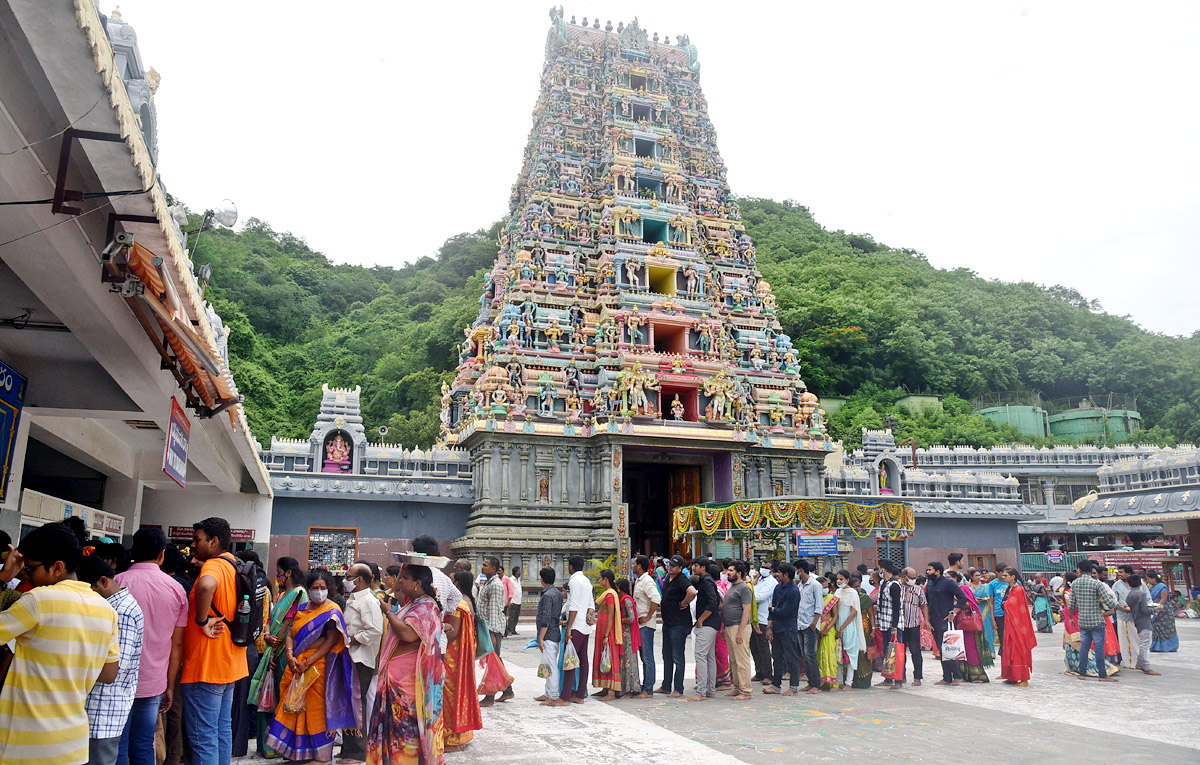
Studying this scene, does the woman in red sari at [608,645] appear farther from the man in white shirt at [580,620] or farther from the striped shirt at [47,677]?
the striped shirt at [47,677]

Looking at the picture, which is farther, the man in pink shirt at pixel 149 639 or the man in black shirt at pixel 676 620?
the man in black shirt at pixel 676 620

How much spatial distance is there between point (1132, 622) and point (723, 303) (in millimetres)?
16492

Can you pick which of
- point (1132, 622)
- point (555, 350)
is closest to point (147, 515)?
point (555, 350)

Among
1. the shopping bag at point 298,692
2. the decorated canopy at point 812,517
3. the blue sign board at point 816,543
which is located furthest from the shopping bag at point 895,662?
the blue sign board at point 816,543

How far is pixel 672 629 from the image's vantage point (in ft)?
33.3

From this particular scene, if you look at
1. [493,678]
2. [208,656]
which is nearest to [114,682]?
[208,656]

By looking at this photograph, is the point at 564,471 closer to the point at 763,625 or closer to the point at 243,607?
the point at 763,625

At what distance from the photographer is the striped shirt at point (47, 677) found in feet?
12.1

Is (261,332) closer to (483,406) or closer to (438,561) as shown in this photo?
(483,406)

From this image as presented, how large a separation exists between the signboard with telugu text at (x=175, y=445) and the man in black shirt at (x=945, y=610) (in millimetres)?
8993

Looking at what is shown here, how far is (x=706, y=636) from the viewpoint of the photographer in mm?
9961

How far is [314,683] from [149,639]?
1.93 m

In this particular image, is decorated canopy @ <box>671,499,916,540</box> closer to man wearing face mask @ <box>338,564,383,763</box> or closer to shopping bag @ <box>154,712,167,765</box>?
man wearing face mask @ <box>338,564,383,763</box>

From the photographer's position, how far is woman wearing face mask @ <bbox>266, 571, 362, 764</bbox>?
6.41 metres
